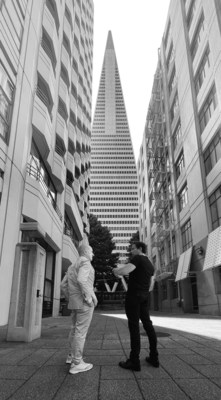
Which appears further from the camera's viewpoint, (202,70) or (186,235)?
(186,235)

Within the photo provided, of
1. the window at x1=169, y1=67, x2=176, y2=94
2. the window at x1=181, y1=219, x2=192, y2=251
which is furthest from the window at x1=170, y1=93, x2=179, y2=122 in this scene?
the window at x1=181, y1=219, x2=192, y2=251

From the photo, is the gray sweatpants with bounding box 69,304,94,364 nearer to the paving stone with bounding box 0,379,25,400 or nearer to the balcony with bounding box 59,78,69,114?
the paving stone with bounding box 0,379,25,400

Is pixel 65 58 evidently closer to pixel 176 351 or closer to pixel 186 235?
pixel 186 235

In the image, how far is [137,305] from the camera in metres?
4.09

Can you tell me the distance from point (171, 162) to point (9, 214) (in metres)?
23.1

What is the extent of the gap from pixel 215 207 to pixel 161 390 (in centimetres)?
1770

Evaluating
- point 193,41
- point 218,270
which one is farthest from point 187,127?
point 218,270

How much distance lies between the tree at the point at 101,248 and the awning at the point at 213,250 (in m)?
23.6

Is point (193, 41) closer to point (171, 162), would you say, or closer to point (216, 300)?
point (171, 162)

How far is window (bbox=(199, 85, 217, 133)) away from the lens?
2033 centimetres

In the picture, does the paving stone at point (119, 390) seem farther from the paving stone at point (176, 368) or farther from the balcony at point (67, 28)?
the balcony at point (67, 28)

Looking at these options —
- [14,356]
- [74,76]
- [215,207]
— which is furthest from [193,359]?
[74,76]

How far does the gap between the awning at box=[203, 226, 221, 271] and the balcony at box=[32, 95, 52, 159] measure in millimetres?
11602

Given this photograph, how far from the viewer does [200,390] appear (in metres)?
3.01
